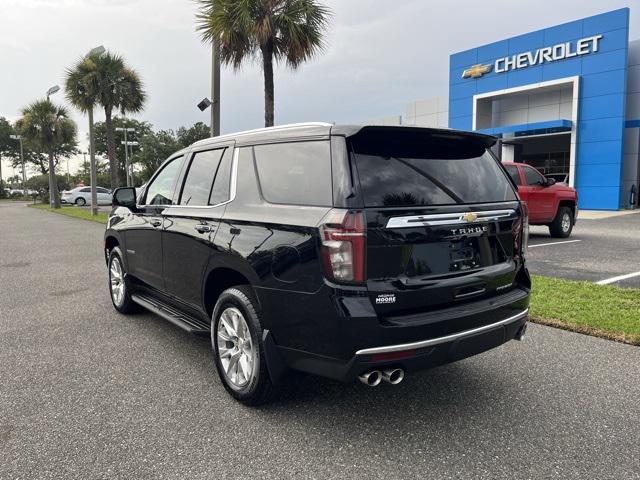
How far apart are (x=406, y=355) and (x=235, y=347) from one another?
129 cm

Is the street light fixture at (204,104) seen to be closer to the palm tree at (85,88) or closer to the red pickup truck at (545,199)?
the red pickup truck at (545,199)

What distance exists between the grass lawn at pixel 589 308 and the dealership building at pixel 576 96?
51.5ft

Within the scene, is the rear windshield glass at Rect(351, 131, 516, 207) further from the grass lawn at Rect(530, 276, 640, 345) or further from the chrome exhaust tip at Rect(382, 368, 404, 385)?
the grass lawn at Rect(530, 276, 640, 345)

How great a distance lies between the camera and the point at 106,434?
9.86 ft

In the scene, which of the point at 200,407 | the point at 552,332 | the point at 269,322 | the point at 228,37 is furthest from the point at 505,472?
the point at 228,37

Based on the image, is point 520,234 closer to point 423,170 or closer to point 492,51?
point 423,170

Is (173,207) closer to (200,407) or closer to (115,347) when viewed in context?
(115,347)


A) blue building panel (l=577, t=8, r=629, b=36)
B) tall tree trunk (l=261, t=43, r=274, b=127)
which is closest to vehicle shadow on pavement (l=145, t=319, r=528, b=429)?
tall tree trunk (l=261, t=43, r=274, b=127)

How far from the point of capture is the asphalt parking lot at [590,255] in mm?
7664

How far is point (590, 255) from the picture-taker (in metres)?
9.69

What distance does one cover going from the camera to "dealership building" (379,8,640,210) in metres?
23.0

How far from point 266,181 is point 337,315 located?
3.75 ft

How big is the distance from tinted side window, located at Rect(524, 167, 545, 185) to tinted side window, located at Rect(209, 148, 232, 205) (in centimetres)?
955

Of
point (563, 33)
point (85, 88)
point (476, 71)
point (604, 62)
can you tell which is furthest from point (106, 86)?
point (604, 62)
